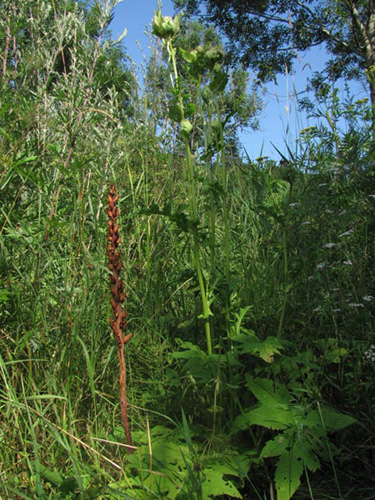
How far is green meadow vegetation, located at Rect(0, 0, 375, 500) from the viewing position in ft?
4.17

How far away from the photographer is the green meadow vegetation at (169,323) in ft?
4.17

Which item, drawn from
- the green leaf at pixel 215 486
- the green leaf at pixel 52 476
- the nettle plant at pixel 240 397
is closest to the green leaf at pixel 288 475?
the nettle plant at pixel 240 397

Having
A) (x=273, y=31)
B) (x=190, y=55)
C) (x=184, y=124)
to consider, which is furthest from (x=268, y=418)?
(x=273, y=31)

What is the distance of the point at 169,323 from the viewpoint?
1.99m

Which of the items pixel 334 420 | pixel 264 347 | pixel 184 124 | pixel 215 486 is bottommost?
pixel 215 486

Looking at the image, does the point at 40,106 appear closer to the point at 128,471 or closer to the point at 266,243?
the point at 266,243

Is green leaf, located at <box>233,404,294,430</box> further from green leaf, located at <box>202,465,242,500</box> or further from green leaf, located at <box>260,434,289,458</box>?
green leaf, located at <box>202,465,242,500</box>

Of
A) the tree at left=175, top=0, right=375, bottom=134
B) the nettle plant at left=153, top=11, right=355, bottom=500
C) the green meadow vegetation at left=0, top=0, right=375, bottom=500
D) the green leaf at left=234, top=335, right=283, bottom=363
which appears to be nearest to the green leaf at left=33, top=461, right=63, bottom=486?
the green meadow vegetation at left=0, top=0, right=375, bottom=500

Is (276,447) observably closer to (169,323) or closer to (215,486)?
(215,486)

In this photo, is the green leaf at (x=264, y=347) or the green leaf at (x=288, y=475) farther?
the green leaf at (x=264, y=347)

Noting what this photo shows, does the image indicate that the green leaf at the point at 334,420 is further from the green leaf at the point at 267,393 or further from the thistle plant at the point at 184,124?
the thistle plant at the point at 184,124

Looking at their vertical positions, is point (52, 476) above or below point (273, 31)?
below

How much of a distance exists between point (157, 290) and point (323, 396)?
0.83 metres

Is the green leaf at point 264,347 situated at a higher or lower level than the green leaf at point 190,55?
lower
